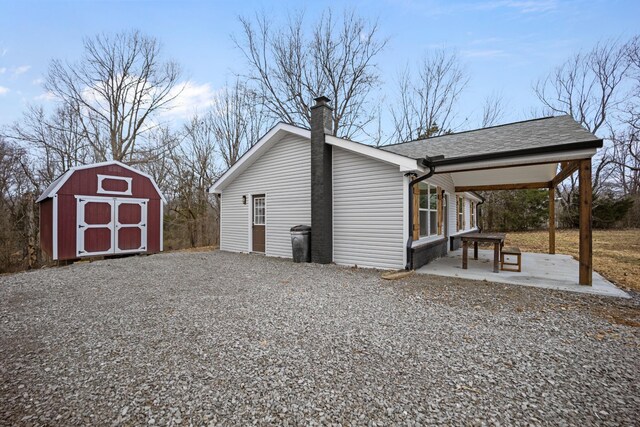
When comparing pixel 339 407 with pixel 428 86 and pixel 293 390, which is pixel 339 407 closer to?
pixel 293 390

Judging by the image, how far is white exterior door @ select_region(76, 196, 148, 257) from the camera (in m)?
8.90

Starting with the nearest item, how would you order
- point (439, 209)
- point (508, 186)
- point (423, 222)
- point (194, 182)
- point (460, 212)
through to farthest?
point (423, 222) < point (439, 209) < point (508, 186) < point (460, 212) < point (194, 182)

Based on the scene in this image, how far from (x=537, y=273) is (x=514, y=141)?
9.92 feet

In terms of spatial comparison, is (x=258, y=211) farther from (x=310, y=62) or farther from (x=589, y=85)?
(x=589, y=85)

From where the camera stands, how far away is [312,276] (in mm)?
6199

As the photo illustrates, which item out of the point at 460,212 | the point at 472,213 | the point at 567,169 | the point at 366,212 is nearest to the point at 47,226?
the point at 366,212

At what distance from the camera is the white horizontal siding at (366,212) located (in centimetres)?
674

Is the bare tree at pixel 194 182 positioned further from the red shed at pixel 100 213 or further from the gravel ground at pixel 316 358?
the gravel ground at pixel 316 358

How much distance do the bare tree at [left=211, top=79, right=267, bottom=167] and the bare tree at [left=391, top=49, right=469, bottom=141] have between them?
358 inches

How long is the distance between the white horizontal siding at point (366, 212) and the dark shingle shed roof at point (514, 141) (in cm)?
108

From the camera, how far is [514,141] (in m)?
6.07

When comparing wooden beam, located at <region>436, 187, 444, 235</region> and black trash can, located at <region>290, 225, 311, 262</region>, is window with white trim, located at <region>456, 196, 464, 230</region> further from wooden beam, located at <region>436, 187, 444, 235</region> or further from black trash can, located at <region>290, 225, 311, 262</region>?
black trash can, located at <region>290, 225, 311, 262</region>

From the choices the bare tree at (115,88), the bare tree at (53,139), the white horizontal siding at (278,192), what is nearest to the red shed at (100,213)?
A: the white horizontal siding at (278,192)

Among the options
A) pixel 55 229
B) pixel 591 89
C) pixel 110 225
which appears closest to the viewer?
pixel 55 229
